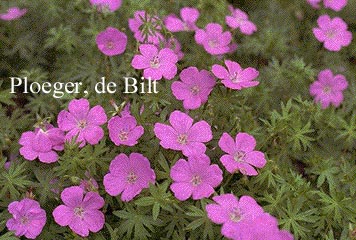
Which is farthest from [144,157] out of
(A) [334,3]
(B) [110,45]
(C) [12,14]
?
(A) [334,3]

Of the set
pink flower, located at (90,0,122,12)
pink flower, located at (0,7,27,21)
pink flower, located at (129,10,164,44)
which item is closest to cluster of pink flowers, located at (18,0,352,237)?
pink flower, located at (129,10,164,44)

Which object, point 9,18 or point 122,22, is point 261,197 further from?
point 9,18

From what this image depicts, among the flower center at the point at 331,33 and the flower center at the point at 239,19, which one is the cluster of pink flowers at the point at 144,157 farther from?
the flower center at the point at 331,33

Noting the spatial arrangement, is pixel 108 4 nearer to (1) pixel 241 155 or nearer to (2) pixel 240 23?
(2) pixel 240 23

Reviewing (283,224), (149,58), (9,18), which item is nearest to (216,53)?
(149,58)

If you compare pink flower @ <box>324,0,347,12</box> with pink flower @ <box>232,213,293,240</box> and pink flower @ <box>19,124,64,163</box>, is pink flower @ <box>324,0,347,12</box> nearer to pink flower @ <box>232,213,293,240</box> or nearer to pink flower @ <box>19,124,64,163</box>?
pink flower @ <box>19,124,64,163</box>

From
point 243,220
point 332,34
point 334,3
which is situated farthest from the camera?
point 334,3
